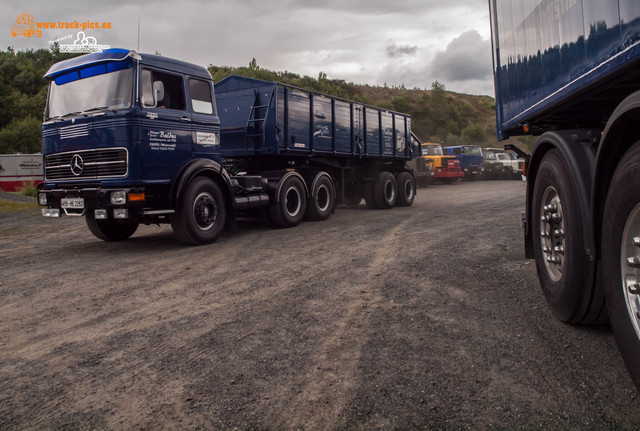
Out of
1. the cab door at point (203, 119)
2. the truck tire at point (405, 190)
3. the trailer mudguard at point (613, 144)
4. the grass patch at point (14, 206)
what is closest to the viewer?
the trailer mudguard at point (613, 144)

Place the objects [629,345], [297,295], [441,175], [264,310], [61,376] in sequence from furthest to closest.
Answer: [441,175], [297,295], [264,310], [61,376], [629,345]

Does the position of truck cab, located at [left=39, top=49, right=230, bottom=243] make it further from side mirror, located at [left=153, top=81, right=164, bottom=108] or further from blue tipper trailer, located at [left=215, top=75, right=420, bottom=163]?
blue tipper trailer, located at [left=215, top=75, right=420, bottom=163]

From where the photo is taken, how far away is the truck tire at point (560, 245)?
137 inches

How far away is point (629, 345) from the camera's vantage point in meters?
2.55

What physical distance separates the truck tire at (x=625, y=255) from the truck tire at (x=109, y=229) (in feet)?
25.6

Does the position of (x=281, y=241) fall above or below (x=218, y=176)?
below

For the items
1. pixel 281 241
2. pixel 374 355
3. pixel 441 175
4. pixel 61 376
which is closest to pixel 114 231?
pixel 281 241

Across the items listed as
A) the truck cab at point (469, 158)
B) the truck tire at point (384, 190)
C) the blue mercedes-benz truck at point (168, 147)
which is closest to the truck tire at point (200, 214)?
the blue mercedes-benz truck at point (168, 147)

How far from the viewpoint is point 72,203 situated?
760 cm

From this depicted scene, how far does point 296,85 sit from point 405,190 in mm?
41917

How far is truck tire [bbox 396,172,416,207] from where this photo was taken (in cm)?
1587

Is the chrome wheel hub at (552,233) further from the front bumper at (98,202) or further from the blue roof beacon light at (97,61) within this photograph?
the blue roof beacon light at (97,61)

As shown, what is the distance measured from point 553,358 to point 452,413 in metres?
1.06

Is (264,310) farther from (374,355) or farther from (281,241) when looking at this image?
(281,241)
